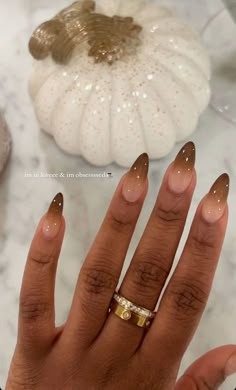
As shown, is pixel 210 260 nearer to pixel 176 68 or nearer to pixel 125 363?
pixel 125 363

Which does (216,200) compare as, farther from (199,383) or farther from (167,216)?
(199,383)

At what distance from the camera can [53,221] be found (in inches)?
21.1

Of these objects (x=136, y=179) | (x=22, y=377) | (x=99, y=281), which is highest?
(x=136, y=179)

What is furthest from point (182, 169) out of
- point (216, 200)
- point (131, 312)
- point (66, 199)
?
point (66, 199)

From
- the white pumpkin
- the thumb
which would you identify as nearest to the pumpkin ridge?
the white pumpkin

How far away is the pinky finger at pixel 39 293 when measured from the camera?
0.55m

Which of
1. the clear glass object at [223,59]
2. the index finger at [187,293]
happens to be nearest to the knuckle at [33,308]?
the index finger at [187,293]

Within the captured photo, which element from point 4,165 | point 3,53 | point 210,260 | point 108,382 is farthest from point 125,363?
point 3,53

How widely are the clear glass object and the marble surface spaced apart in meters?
0.01

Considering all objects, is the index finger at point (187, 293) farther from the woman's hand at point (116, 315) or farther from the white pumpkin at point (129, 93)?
the white pumpkin at point (129, 93)

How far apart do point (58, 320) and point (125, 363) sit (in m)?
0.17

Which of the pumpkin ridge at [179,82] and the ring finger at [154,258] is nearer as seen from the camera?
the ring finger at [154,258]

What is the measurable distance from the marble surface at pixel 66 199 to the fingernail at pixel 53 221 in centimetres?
18

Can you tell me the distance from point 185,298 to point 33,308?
0.14 m
